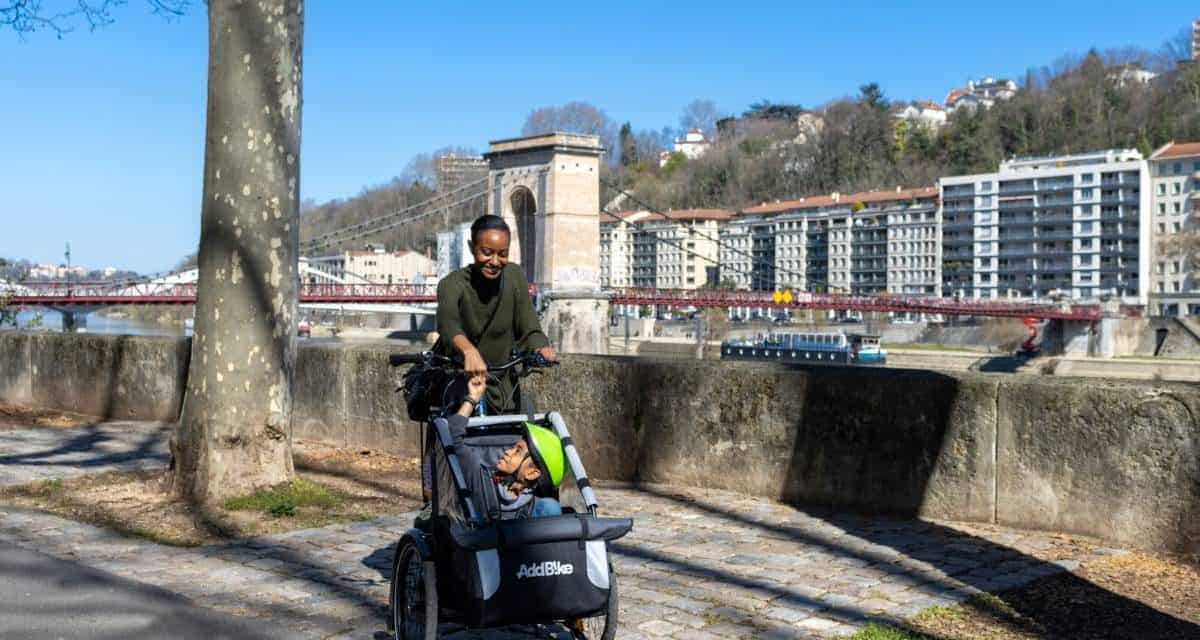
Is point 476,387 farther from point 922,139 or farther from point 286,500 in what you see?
point 922,139

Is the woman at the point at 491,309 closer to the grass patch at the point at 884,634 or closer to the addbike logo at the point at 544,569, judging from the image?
the addbike logo at the point at 544,569

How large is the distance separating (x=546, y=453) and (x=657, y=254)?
127m

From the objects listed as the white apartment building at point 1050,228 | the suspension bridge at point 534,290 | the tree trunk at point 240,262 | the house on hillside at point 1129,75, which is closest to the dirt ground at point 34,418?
the tree trunk at point 240,262

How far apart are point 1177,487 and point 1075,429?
490mm

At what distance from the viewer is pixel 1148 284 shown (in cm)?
9775

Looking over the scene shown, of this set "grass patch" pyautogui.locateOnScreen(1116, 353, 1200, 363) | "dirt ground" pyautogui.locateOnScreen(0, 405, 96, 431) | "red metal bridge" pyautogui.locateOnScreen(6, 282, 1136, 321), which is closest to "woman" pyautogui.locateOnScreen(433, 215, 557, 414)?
"dirt ground" pyautogui.locateOnScreen(0, 405, 96, 431)

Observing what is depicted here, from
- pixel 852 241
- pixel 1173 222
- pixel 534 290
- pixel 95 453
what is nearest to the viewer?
pixel 95 453

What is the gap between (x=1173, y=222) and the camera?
3907 inches

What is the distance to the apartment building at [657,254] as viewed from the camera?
126312mm

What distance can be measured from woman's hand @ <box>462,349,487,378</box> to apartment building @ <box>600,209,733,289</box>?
118984mm

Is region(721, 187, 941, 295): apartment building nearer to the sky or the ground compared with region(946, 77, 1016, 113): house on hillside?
nearer to the ground

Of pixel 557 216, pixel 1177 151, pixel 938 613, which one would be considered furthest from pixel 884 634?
pixel 1177 151

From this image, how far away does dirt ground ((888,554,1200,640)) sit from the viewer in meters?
4.14

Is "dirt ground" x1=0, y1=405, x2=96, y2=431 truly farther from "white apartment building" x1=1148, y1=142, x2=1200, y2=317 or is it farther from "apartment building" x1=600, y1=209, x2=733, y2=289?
"apartment building" x1=600, y1=209, x2=733, y2=289
